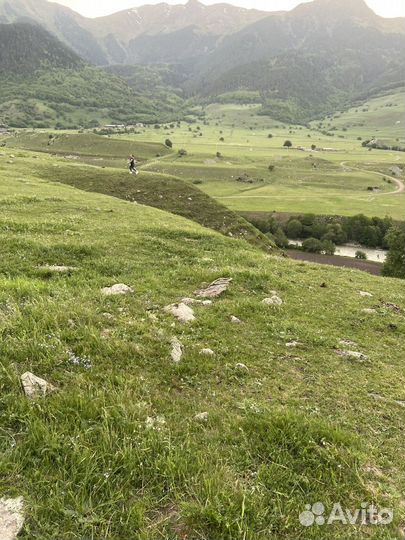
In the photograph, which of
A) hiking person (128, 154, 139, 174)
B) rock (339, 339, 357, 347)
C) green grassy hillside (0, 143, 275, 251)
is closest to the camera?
rock (339, 339, 357, 347)

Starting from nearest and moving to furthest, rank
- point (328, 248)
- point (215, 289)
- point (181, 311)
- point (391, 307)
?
point (181, 311) → point (215, 289) → point (391, 307) → point (328, 248)

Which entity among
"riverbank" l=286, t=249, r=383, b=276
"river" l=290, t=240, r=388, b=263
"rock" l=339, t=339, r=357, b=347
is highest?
"rock" l=339, t=339, r=357, b=347

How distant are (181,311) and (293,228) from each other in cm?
12179

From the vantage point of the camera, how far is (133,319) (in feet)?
39.1

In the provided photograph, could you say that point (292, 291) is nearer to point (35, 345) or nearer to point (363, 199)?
point (35, 345)

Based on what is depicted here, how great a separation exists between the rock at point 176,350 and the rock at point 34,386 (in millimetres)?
3206

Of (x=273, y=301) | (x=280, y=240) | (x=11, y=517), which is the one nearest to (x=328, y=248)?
(x=280, y=240)

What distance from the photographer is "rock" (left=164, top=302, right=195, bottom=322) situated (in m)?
13.0

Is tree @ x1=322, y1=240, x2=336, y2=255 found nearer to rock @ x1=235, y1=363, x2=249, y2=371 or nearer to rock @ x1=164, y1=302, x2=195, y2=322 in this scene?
rock @ x1=164, y1=302, x2=195, y2=322

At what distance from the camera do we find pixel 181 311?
13.5m

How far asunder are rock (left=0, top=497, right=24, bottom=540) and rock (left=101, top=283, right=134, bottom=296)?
843 cm

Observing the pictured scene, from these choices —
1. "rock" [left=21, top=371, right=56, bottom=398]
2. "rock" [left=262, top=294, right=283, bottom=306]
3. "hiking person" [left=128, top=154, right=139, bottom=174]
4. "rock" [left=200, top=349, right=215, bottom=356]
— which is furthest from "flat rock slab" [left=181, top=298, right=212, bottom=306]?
"hiking person" [left=128, top=154, right=139, bottom=174]

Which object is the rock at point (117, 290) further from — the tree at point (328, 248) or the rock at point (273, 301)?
the tree at point (328, 248)

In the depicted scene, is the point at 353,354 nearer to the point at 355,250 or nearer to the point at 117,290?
the point at 117,290
